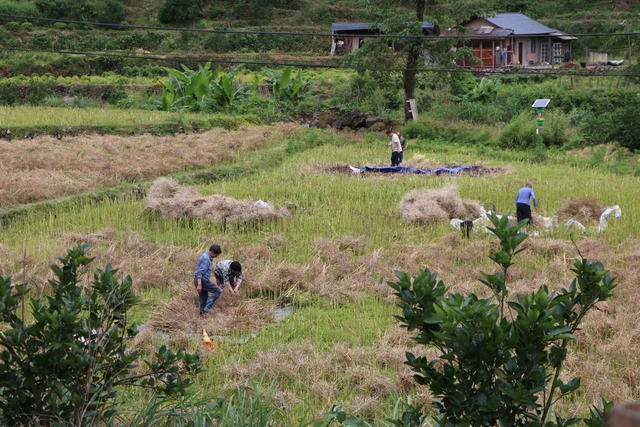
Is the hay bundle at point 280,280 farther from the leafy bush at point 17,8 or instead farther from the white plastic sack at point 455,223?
the leafy bush at point 17,8

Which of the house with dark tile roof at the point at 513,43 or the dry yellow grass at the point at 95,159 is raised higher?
the house with dark tile roof at the point at 513,43

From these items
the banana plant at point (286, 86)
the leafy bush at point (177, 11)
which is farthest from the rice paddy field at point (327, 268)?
the leafy bush at point (177, 11)

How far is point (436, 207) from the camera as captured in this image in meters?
12.0

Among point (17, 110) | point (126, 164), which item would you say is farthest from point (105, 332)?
point (17, 110)

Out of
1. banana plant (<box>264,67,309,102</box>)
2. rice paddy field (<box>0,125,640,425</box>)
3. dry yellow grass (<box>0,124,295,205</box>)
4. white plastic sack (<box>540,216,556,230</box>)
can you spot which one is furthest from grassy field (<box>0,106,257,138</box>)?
white plastic sack (<box>540,216,556,230</box>)

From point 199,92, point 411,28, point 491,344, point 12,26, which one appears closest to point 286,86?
point 199,92

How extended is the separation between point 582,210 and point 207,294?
684 centimetres

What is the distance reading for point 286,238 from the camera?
11.1 meters

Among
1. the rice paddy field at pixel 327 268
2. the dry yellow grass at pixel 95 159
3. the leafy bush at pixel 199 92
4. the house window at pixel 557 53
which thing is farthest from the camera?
the house window at pixel 557 53

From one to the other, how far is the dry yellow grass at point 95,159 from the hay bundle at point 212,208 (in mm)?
2158

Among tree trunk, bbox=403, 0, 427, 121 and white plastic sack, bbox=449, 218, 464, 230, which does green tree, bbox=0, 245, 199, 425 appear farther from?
tree trunk, bbox=403, 0, 427, 121

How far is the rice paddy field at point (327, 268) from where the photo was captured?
6.23 meters

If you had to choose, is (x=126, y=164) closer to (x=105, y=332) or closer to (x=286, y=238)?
(x=286, y=238)

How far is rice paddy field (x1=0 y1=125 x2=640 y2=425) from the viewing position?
20.4ft
